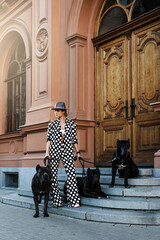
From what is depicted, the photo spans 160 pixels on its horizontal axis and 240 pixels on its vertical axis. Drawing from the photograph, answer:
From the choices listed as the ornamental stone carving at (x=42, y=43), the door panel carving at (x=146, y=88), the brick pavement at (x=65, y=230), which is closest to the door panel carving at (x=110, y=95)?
the door panel carving at (x=146, y=88)

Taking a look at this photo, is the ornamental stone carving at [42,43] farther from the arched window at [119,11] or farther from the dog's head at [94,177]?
the dog's head at [94,177]

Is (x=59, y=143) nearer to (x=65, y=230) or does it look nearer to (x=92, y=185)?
(x=92, y=185)

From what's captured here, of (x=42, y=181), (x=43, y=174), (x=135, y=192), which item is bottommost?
(x=135, y=192)

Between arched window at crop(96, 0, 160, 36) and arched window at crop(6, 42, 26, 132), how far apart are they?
427 centimetres

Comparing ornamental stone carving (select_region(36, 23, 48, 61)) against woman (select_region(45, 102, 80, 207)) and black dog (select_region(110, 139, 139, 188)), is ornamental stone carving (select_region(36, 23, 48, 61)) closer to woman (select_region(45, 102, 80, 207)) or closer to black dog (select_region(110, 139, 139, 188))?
woman (select_region(45, 102, 80, 207))

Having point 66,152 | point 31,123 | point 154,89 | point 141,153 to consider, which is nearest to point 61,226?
point 66,152

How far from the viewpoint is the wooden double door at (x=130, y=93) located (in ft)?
25.2

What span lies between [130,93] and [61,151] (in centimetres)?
268

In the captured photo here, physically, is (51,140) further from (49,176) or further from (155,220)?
(155,220)

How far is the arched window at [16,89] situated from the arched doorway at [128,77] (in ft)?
13.4

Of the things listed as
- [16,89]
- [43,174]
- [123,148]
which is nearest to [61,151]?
[43,174]

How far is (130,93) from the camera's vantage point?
26.9ft

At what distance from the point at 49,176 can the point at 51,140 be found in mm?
774

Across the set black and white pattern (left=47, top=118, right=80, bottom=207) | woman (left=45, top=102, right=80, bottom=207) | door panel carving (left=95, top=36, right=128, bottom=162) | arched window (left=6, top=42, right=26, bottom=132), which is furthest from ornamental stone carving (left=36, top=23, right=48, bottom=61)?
black and white pattern (left=47, top=118, right=80, bottom=207)
